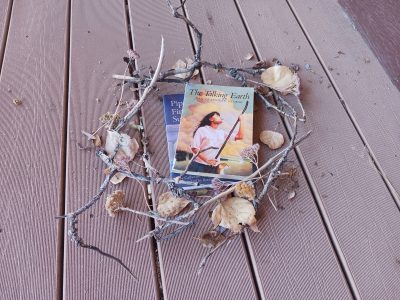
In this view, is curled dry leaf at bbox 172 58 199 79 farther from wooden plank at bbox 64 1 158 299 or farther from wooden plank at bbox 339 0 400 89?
wooden plank at bbox 339 0 400 89

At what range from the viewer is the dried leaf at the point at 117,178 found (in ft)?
2.53

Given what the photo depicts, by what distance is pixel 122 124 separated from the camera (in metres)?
0.82

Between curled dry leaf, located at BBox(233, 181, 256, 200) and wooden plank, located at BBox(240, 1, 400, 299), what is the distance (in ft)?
0.43

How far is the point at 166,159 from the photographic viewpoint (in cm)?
81

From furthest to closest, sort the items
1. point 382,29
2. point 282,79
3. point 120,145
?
point 382,29, point 282,79, point 120,145

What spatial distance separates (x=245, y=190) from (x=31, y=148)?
393mm

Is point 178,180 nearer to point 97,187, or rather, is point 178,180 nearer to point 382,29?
point 97,187

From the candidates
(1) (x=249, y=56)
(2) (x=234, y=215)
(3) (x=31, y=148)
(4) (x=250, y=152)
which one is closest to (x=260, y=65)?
(1) (x=249, y=56)

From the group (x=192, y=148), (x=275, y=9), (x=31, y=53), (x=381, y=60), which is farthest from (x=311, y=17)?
(x=31, y=53)

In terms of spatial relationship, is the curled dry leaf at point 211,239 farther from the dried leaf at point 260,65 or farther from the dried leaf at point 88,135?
the dried leaf at point 260,65

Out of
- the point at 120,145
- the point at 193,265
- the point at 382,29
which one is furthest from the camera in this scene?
the point at 382,29

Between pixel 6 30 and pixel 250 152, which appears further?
pixel 6 30

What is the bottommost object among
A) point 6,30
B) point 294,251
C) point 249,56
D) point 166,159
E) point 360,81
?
point 294,251

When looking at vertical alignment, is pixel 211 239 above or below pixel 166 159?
below
